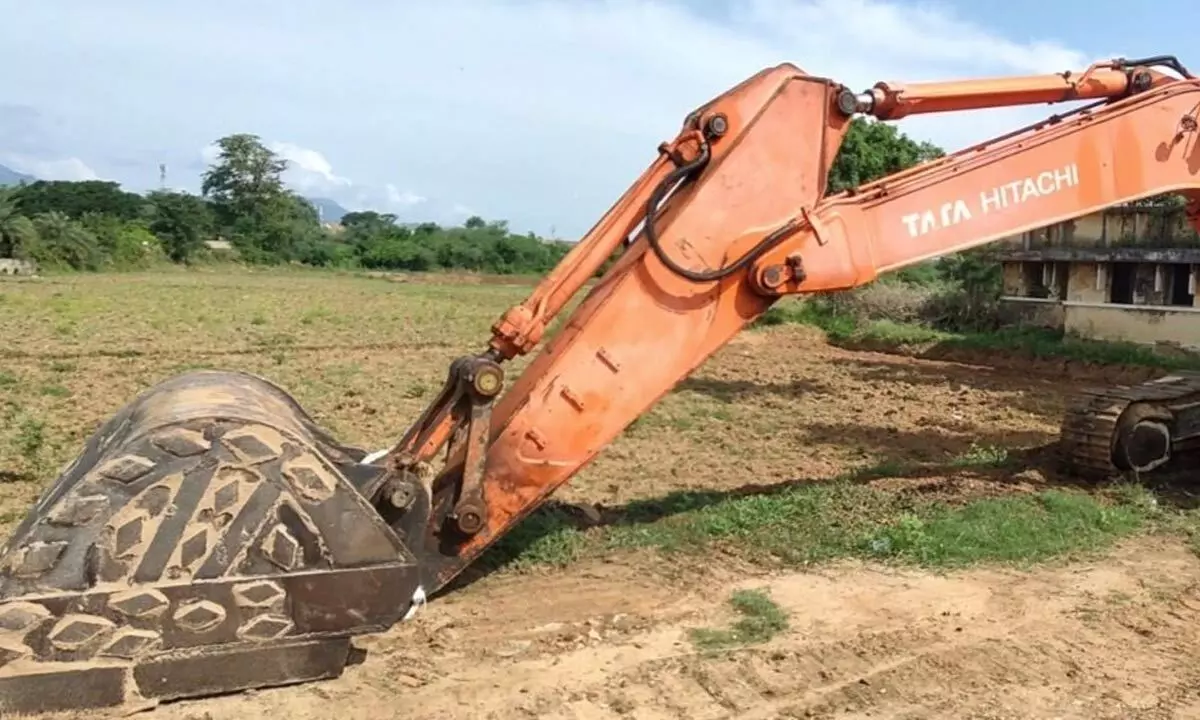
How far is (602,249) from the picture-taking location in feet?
18.2

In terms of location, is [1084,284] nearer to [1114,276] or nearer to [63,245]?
[1114,276]

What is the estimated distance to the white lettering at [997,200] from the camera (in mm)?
6168

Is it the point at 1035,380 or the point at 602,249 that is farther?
the point at 1035,380

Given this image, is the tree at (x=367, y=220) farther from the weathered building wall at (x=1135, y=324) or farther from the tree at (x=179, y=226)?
the weathered building wall at (x=1135, y=324)

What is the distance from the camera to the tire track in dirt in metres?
4.70

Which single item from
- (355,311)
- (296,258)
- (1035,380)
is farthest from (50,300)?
(296,258)

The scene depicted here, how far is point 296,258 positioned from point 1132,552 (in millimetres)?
64509

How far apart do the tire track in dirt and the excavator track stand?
6.10 ft

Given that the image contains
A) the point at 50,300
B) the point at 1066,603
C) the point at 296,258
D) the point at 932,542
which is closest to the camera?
the point at 1066,603

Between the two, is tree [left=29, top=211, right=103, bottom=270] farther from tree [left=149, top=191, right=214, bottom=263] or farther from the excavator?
the excavator

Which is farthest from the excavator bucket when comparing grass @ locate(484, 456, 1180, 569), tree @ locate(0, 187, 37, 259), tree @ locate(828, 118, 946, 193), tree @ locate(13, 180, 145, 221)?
tree @ locate(13, 180, 145, 221)

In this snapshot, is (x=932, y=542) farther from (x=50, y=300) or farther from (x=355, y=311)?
(x=50, y=300)

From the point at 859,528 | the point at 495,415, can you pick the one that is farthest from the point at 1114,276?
the point at 495,415

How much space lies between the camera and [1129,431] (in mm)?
8383
